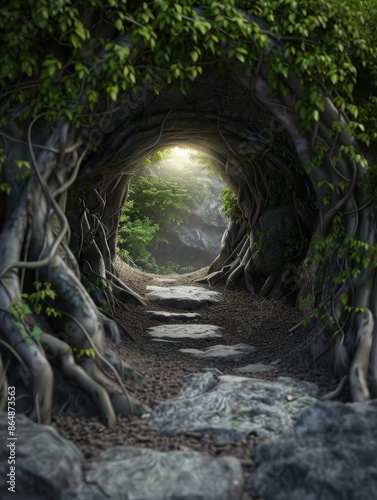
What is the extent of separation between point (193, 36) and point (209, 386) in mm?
2837

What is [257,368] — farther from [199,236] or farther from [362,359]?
[199,236]

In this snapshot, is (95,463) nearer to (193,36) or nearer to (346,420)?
(346,420)

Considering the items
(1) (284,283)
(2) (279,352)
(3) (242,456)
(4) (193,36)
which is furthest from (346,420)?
(1) (284,283)

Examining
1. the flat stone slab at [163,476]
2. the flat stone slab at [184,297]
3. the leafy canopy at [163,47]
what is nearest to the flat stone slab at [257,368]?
the flat stone slab at [163,476]

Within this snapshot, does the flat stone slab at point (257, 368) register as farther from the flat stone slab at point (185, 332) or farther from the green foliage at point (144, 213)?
the green foliage at point (144, 213)

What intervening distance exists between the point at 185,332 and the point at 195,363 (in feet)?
4.53

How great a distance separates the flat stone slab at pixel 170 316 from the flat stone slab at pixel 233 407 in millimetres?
3020

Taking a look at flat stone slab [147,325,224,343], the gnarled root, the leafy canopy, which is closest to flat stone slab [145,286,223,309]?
flat stone slab [147,325,224,343]

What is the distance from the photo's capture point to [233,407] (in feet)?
11.3

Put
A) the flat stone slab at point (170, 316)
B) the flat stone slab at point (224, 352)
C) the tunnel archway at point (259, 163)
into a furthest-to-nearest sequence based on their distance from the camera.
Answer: the flat stone slab at point (170, 316) < the flat stone slab at point (224, 352) < the tunnel archway at point (259, 163)

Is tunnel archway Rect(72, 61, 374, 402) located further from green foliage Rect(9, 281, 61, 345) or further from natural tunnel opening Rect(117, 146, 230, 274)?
green foliage Rect(9, 281, 61, 345)

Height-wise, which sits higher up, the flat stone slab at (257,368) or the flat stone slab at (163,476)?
the flat stone slab at (257,368)

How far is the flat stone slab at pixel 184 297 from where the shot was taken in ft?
26.2

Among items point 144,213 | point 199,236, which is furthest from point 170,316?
point 199,236
